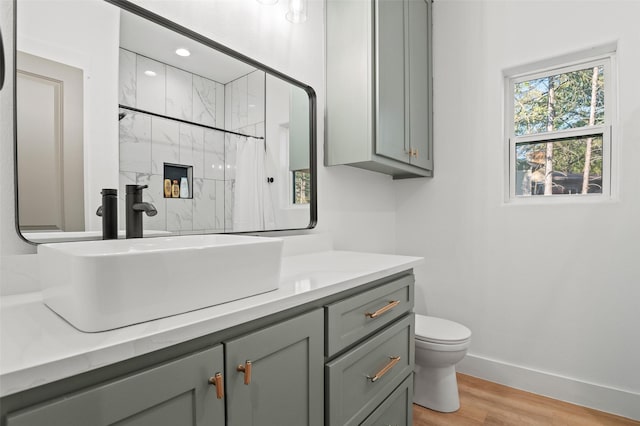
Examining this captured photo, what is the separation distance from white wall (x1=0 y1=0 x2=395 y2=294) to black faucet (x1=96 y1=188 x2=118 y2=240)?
174 millimetres

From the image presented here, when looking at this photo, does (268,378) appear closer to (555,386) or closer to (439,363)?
(439,363)

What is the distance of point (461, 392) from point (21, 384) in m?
2.26

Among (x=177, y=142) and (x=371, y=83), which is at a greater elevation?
(x=371, y=83)

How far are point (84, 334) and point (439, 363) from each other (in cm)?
178

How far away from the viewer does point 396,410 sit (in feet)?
4.63

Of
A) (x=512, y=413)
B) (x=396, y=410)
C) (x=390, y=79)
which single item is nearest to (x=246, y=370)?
(x=396, y=410)

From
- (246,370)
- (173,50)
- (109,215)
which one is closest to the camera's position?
(246,370)

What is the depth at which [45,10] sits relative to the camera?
93 cm

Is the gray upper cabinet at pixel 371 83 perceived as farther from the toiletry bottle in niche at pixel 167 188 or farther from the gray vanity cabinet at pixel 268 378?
the toiletry bottle in niche at pixel 167 188

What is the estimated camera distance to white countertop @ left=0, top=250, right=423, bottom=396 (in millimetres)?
465

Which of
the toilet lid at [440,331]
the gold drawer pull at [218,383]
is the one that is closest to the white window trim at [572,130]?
the toilet lid at [440,331]

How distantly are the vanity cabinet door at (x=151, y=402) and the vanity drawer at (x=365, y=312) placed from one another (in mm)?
404

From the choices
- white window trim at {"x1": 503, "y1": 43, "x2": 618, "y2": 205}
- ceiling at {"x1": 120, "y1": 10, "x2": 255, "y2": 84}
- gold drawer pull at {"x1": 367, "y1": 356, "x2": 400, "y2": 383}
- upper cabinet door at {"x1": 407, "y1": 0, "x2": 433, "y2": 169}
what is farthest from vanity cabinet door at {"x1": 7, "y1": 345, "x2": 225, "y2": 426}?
white window trim at {"x1": 503, "y1": 43, "x2": 618, "y2": 205}

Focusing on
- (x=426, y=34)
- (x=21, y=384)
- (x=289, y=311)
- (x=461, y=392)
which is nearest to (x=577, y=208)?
(x=461, y=392)
